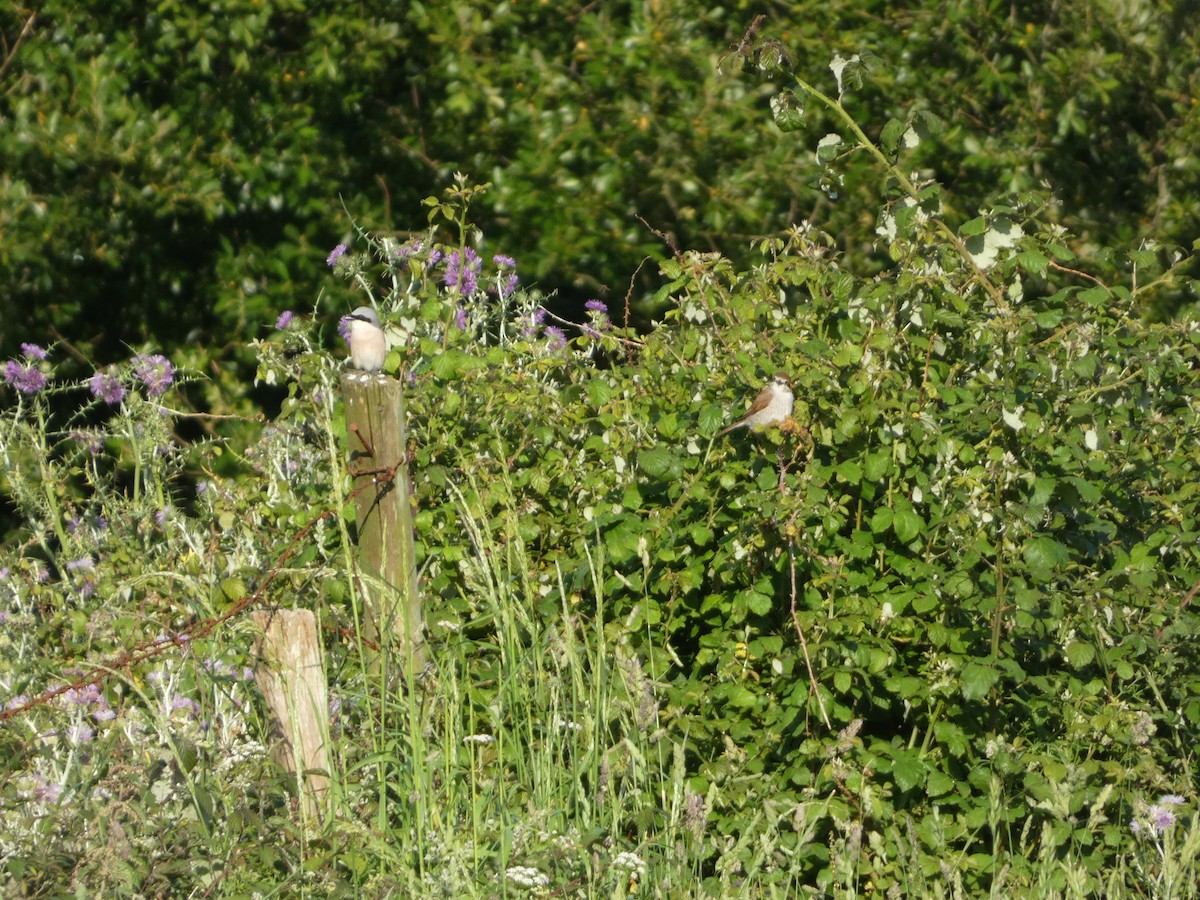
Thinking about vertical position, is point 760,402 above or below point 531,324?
below

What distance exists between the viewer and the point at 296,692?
10.1 feet

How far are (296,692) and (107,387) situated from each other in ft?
7.57

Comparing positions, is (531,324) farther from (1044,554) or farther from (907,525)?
(1044,554)

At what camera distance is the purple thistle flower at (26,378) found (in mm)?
4716

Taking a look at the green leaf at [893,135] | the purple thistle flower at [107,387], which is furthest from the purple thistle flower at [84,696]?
the green leaf at [893,135]

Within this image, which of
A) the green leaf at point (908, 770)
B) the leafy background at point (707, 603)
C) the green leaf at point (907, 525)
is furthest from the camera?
the green leaf at point (907, 525)

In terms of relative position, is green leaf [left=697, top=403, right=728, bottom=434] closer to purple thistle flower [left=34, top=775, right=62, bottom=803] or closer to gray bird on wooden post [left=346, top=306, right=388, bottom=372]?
gray bird on wooden post [left=346, top=306, right=388, bottom=372]

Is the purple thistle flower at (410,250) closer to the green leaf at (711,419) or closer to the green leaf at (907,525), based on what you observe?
the green leaf at (711,419)

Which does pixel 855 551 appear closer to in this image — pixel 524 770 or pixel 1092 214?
pixel 524 770

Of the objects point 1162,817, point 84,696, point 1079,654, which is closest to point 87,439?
point 84,696

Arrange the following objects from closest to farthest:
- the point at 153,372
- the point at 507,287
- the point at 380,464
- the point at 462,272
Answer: the point at 380,464, the point at 462,272, the point at 153,372, the point at 507,287

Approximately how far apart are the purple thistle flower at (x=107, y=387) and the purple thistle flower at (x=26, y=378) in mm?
195

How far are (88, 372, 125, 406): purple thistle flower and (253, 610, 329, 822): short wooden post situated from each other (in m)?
2.10

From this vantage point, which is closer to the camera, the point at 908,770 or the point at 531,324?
the point at 908,770
